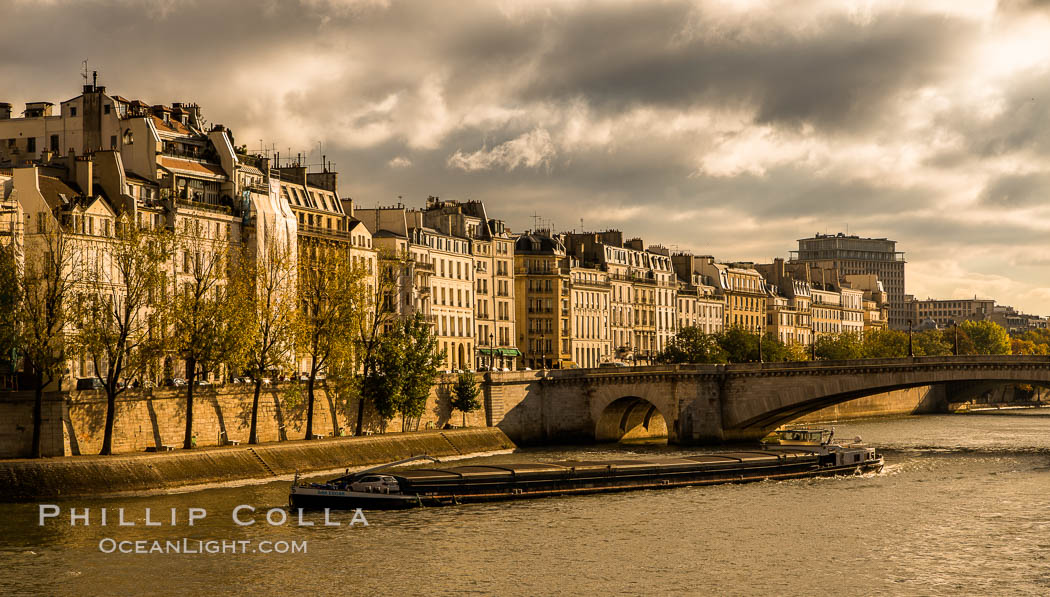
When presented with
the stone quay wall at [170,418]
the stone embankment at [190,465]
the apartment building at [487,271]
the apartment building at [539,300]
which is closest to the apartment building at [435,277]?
the apartment building at [487,271]

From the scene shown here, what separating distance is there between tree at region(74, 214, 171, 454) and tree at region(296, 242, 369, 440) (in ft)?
32.6

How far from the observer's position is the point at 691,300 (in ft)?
554

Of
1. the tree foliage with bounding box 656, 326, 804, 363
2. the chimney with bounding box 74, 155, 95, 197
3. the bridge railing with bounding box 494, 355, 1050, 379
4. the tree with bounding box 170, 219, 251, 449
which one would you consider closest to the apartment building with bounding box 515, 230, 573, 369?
the tree foliage with bounding box 656, 326, 804, 363

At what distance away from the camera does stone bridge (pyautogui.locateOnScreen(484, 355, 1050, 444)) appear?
323ft

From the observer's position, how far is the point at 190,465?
231 feet

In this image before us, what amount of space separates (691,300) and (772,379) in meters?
66.7

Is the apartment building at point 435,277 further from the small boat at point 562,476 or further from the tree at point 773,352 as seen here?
the small boat at point 562,476

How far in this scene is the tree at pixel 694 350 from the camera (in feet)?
432

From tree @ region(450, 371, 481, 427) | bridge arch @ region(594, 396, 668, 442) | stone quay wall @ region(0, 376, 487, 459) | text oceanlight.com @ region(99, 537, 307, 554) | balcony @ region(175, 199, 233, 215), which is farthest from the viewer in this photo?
bridge arch @ region(594, 396, 668, 442)

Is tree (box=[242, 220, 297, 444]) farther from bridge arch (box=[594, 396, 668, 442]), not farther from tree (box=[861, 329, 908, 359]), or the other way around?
tree (box=[861, 329, 908, 359])

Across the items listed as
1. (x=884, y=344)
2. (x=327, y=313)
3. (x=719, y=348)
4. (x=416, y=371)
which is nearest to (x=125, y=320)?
(x=327, y=313)

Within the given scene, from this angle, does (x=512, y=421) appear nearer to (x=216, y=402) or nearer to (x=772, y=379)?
(x=772, y=379)

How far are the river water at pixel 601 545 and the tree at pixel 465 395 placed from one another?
87.7 feet

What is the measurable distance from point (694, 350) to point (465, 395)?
126 ft
